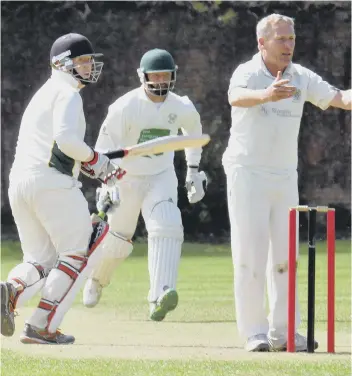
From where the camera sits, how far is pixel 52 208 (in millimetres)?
7785

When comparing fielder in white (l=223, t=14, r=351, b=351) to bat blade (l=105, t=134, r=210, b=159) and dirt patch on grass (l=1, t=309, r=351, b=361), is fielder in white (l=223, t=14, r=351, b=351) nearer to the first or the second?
dirt patch on grass (l=1, t=309, r=351, b=361)

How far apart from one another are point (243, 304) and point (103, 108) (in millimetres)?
8739

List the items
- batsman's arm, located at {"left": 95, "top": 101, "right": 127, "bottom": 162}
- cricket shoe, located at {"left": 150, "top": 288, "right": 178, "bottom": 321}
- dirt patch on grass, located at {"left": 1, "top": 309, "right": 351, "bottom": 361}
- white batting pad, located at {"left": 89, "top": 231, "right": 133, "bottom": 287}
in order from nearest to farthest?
dirt patch on grass, located at {"left": 1, "top": 309, "right": 351, "bottom": 361} < cricket shoe, located at {"left": 150, "top": 288, "right": 178, "bottom": 321} < batsman's arm, located at {"left": 95, "top": 101, "right": 127, "bottom": 162} < white batting pad, located at {"left": 89, "top": 231, "right": 133, "bottom": 287}

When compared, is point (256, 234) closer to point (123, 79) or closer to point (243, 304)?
point (243, 304)

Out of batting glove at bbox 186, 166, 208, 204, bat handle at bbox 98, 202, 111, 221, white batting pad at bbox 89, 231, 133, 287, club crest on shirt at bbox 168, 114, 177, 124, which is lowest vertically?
white batting pad at bbox 89, 231, 133, 287

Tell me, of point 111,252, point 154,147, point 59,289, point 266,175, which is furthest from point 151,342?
point 111,252

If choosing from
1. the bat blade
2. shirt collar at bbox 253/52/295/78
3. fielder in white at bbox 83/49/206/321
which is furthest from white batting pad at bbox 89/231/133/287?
shirt collar at bbox 253/52/295/78

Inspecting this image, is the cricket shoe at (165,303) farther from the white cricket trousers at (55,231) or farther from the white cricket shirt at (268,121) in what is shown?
the white cricket shirt at (268,121)

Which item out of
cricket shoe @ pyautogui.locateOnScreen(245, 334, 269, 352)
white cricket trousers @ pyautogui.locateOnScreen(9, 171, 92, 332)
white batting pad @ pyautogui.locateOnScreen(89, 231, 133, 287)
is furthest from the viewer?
white batting pad @ pyautogui.locateOnScreen(89, 231, 133, 287)

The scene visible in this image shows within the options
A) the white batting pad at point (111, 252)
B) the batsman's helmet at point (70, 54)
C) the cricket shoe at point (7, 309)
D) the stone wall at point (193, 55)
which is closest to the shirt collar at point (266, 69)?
the batsman's helmet at point (70, 54)

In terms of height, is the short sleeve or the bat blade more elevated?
the short sleeve

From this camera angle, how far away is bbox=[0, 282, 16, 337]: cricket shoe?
7695 millimetres

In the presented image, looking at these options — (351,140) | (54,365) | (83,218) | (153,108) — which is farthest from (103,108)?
(54,365)

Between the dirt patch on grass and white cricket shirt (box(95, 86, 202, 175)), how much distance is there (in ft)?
3.04
